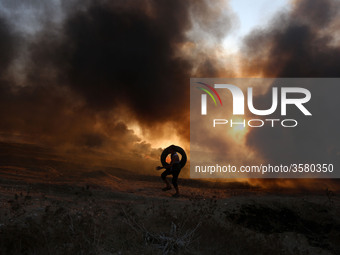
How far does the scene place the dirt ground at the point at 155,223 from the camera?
26.2 feet

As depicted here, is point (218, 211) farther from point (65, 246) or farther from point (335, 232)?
point (65, 246)

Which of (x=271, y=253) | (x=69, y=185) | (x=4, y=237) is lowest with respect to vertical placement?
(x=271, y=253)

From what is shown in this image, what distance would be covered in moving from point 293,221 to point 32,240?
9763 millimetres

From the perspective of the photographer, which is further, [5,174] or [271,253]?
[5,174]

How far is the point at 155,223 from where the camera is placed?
398 inches

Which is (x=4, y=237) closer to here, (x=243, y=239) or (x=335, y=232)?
(x=243, y=239)

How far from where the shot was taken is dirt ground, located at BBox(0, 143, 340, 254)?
7980 mm

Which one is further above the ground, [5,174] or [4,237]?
[5,174]

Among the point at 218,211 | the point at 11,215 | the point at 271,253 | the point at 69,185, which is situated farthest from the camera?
the point at 69,185

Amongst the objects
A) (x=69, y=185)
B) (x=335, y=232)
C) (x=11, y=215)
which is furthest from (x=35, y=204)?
(x=335, y=232)

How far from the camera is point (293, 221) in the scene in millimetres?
12891

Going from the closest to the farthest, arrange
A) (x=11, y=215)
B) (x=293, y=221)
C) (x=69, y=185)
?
(x=11, y=215) < (x=293, y=221) < (x=69, y=185)

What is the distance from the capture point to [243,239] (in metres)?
10.0

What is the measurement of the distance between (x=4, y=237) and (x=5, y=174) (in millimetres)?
10396
